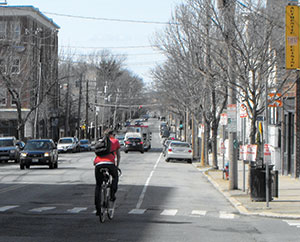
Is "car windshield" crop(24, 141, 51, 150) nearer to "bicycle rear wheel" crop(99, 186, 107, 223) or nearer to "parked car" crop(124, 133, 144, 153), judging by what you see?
Result: "bicycle rear wheel" crop(99, 186, 107, 223)

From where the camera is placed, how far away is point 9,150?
4300 cm

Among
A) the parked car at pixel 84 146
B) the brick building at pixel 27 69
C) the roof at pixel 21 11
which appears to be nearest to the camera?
the brick building at pixel 27 69

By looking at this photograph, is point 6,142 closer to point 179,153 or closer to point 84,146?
point 179,153

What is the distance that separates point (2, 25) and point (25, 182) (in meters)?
37.0

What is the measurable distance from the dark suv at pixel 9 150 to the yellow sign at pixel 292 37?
29.4 metres

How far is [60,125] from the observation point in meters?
85.9

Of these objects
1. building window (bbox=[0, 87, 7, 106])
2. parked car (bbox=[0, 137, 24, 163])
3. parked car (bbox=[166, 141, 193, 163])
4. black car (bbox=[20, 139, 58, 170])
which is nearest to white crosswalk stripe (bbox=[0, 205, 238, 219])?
black car (bbox=[20, 139, 58, 170])

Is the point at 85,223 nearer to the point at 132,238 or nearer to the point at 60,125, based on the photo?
the point at 132,238

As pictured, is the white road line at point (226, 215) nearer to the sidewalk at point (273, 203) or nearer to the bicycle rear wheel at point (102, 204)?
the sidewalk at point (273, 203)

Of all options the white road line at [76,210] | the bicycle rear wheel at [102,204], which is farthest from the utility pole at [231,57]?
the bicycle rear wheel at [102,204]

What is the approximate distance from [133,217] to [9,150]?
30.6 meters

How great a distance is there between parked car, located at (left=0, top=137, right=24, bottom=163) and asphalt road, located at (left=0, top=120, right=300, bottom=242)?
19.8 meters

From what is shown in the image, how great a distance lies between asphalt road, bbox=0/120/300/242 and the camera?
11.0 m

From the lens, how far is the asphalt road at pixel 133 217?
11.0 metres
